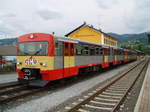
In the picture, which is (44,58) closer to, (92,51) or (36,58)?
(36,58)

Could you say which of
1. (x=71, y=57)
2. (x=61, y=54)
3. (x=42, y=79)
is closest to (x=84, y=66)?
(x=71, y=57)

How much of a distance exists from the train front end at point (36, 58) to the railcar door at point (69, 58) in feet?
4.54

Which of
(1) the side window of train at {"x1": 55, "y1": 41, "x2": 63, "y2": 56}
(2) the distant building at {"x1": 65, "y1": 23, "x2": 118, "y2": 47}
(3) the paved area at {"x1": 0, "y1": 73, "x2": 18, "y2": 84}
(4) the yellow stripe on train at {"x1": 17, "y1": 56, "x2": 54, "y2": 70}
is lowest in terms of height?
(3) the paved area at {"x1": 0, "y1": 73, "x2": 18, "y2": 84}

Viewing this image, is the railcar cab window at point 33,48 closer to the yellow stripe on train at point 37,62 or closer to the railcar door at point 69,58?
the yellow stripe on train at point 37,62

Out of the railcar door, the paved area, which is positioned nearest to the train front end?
the railcar door

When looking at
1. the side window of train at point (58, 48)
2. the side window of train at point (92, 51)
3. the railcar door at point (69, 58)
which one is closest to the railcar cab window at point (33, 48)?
the side window of train at point (58, 48)

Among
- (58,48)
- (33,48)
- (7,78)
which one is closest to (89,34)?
(7,78)

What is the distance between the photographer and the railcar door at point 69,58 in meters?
9.84

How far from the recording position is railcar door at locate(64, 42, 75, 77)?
9836 millimetres

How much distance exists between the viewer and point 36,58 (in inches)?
346

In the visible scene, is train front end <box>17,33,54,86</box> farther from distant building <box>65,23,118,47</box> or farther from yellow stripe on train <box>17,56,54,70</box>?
distant building <box>65,23,118,47</box>

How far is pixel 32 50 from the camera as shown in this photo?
29.7ft

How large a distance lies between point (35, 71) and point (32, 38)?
183cm

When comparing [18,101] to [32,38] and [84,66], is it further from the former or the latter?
[84,66]
